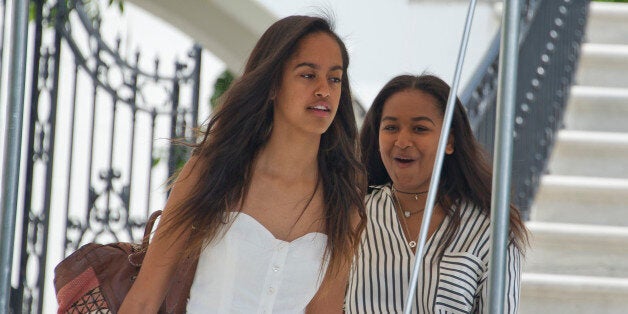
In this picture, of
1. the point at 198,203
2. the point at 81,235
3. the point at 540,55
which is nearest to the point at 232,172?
the point at 198,203

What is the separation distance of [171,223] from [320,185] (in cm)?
Result: 40

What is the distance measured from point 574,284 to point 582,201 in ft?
2.59

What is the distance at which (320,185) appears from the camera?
277cm

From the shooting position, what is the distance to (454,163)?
3365 mm

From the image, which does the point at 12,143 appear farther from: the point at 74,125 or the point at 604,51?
the point at 604,51

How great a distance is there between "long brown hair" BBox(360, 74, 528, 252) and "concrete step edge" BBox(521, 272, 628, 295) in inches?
59.8

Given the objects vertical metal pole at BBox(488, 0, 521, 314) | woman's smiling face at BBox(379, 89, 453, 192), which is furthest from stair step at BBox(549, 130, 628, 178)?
vertical metal pole at BBox(488, 0, 521, 314)

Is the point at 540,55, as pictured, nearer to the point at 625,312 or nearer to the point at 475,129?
the point at 475,129

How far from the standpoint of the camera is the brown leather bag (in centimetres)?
258

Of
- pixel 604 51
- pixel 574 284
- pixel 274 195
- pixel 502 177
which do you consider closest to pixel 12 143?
pixel 274 195

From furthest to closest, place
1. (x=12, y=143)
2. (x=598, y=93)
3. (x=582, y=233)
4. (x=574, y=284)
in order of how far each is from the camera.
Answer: (x=598, y=93) < (x=582, y=233) < (x=574, y=284) < (x=12, y=143)

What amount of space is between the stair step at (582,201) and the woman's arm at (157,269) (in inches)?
128

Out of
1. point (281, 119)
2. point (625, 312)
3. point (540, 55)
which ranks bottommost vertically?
point (625, 312)

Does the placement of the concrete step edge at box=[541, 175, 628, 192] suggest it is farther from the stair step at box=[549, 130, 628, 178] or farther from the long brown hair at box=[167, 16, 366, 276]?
the long brown hair at box=[167, 16, 366, 276]
